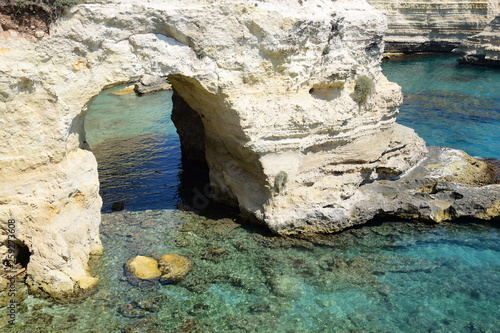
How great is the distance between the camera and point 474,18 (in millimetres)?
40250

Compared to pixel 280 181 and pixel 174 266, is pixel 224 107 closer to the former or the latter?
pixel 280 181

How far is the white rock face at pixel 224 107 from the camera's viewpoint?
30.8 ft

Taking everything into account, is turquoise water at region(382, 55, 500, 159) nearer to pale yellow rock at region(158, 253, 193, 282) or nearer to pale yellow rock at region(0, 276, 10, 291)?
pale yellow rock at region(158, 253, 193, 282)

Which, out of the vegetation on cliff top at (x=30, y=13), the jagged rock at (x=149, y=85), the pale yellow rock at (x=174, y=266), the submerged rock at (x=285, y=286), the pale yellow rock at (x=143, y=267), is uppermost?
the vegetation on cliff top at (x=30, y=13)

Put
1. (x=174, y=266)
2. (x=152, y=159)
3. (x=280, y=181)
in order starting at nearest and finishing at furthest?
(x=174, y=266), (x=280, y=181), (x=152, y=159)

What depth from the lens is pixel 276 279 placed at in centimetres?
1063

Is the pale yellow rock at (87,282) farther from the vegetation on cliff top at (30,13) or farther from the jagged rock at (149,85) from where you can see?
the jagged rock at (149,85)

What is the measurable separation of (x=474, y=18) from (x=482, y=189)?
32.3 metres

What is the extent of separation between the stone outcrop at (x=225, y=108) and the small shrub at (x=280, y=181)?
0.12 ft

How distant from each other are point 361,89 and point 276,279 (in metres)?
5.74

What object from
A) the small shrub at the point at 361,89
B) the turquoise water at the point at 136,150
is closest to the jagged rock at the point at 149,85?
the turquoise water at the point at 136,150

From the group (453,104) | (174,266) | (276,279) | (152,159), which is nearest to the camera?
(276,279)

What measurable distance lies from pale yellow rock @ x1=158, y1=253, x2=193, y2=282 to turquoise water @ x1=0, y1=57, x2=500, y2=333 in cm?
18

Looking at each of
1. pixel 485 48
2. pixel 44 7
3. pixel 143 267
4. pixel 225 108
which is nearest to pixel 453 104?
pixel 485 48
